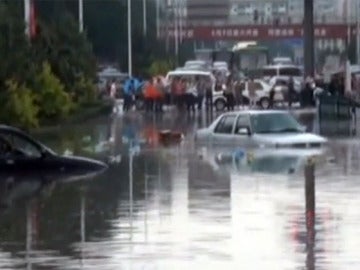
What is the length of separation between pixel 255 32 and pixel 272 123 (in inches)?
3858

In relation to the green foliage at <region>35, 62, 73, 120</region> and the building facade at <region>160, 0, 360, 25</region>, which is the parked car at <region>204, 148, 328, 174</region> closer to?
the green foliage at <region>35, 62, 73, 120</region>

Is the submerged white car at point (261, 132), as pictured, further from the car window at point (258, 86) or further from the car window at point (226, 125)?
the car window at point (258, 86)

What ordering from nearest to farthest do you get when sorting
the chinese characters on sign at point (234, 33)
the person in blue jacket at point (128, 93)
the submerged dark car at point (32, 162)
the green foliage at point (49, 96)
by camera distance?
the submerged dark car at point (32, 162)
the green foliage at point (49, 96)
the person in blue jacket at point (128, 93)
the chinese characters on sign at point (234, 33)

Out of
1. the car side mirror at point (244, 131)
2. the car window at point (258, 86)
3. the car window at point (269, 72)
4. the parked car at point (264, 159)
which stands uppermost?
the car side mirror at point (244, 131)

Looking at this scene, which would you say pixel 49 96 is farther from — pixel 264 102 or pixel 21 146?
pixel 21 146

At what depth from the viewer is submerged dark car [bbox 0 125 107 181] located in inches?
1187

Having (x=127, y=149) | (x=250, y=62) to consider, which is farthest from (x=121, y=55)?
(x=127, y=149)

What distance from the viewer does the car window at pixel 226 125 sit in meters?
40.0

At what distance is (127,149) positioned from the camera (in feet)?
132

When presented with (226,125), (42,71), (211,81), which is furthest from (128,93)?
(226,125)

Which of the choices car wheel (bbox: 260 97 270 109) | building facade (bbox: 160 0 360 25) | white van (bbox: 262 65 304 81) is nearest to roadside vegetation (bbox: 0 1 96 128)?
car wheel (bbox: 260 97 270 109)

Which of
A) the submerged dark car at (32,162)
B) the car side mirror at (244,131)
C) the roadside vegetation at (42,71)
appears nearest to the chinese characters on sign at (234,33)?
the roadside vegetation at (42,71)

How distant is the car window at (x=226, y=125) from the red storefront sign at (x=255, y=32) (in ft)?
298

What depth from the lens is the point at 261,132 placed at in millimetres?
38875
